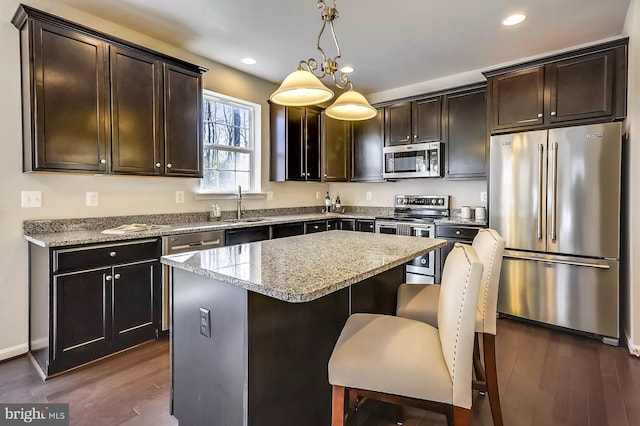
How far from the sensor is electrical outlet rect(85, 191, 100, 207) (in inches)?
110

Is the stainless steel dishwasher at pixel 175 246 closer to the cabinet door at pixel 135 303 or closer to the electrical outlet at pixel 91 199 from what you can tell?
the cabinet door at pixel 135 303

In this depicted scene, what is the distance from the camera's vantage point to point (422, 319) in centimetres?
176

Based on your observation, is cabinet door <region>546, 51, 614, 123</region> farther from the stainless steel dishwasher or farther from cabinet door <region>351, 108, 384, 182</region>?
the stainless steel dishwasher

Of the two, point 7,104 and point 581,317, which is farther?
point 581,317

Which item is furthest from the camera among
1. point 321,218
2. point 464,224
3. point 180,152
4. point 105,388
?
point 321,218

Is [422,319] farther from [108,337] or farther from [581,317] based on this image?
[108,337]

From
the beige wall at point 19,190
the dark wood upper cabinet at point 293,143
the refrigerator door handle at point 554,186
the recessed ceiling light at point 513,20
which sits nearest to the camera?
the beige wall at point 19,190

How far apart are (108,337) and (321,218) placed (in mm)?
2497

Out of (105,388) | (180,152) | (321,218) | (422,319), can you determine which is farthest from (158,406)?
(321,218)

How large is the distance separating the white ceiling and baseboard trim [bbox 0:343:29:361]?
8.57 feet

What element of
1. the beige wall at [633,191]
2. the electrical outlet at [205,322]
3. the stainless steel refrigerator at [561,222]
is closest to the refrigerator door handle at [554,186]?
the stainless steel refrigerator at [561,222]

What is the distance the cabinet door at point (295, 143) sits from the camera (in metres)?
4.23

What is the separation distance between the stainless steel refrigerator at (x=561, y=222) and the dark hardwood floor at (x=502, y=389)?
362 mm

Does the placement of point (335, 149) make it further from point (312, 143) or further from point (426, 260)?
point (426, 260)
